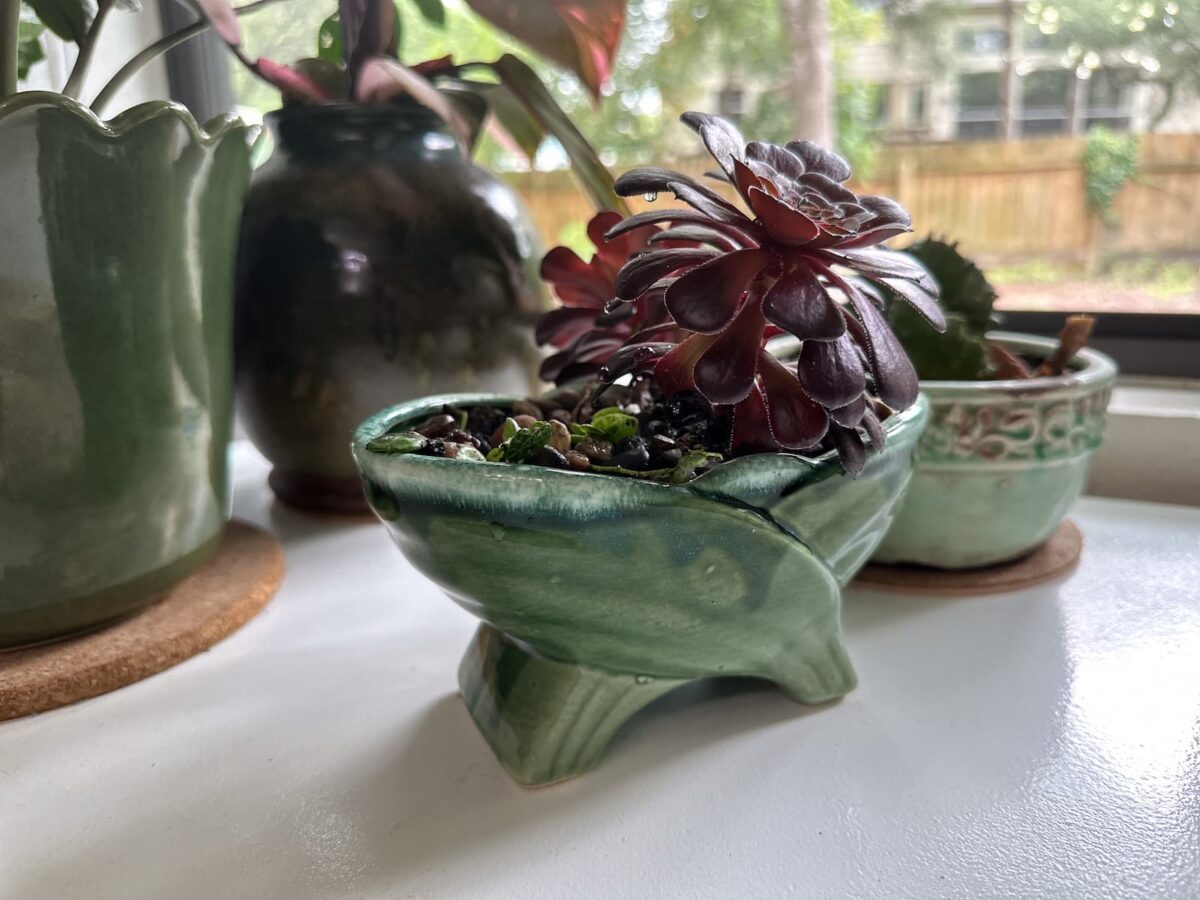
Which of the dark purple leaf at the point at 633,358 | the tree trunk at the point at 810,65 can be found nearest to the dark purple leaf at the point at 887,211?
the dark purple leaf at the point at 633,358

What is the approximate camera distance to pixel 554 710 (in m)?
0.38

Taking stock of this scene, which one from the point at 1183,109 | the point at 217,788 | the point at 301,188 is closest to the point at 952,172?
the point at 1183,109

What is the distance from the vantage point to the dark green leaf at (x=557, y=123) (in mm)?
590

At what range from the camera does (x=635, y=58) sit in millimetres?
1053

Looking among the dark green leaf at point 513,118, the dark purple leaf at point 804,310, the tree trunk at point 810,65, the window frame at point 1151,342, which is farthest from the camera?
the tree trunk at point 810,65

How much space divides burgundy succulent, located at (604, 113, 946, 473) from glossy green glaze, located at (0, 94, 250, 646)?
26 centimetres

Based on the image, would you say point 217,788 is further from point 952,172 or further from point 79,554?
point 952,172

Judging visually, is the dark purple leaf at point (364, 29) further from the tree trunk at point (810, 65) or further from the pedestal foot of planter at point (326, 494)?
the tree trunk at point (810, 65)

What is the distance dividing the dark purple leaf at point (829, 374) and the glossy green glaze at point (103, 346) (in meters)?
0.34

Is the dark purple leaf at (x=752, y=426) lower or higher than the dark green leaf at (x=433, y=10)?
lower

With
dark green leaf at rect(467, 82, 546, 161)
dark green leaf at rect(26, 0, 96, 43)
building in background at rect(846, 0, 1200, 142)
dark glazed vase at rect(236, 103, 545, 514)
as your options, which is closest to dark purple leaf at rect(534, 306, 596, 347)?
dark glazed vase at rect(236, 103, 545, 514)

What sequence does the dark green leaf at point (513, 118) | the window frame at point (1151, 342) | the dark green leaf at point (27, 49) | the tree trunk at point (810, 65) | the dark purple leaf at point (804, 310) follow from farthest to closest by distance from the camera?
the tree trunk at point (810, 65), the window frame at point (1151, 342), the dark green leaf at point (513, 118), the dark green leaf at point (27, 49), the dark purple leaf at point (804, 310)

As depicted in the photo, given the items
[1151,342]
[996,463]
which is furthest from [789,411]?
[1151,342]

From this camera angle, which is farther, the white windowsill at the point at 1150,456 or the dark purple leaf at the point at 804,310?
the white windowsill at the point at 1150,456
